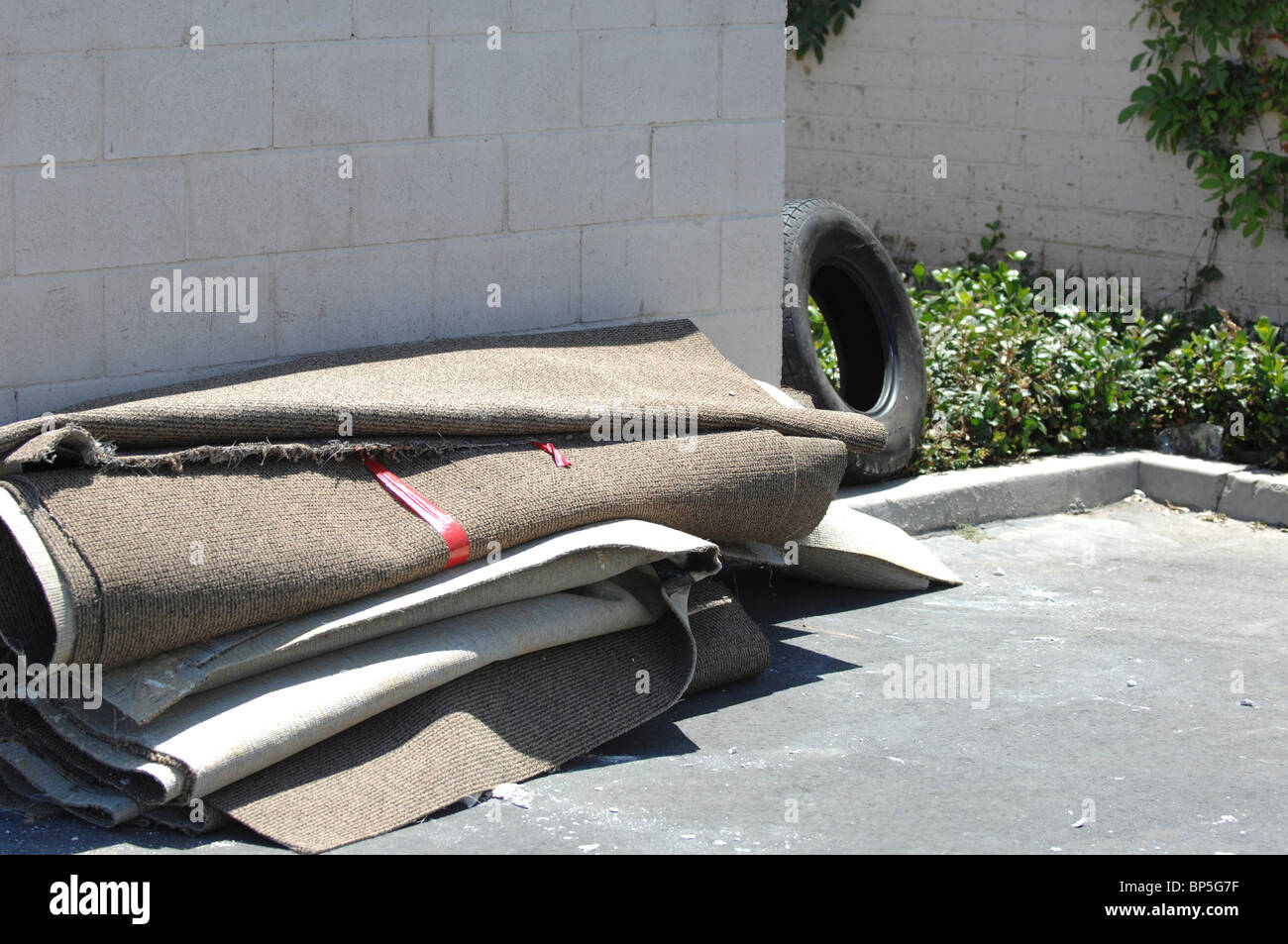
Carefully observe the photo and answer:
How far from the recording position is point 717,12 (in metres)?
5.02

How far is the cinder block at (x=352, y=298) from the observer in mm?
4344

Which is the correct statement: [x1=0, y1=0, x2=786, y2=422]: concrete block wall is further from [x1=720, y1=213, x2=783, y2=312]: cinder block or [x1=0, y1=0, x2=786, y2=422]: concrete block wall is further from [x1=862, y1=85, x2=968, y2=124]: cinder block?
[x1=862, y1=85, x2=968, y2=124]: cinder block

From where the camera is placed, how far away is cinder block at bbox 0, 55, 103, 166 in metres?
3.77

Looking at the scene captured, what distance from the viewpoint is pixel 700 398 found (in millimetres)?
4340

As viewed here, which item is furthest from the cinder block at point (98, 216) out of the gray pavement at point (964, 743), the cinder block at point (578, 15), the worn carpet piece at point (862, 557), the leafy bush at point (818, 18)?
the leafy bush at point (818, 18)

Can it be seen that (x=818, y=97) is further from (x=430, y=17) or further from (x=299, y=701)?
(x=299, y=701)

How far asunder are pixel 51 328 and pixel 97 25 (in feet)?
2.76

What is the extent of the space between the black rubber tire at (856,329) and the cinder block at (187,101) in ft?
7.18

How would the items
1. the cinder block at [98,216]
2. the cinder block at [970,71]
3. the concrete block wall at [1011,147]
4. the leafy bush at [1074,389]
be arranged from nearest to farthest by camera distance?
the cinder block at [98,216]
the leafy bush at [1074,389]
the concrete block wall at [1011,147]
the cinder block at [970,71]

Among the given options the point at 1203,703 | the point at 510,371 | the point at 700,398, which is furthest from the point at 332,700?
the point at 1203,703

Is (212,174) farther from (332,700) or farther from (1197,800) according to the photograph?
(1197,800)

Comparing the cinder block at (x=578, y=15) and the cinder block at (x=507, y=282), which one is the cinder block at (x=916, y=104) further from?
the cinder block at (x=507, y=282)
